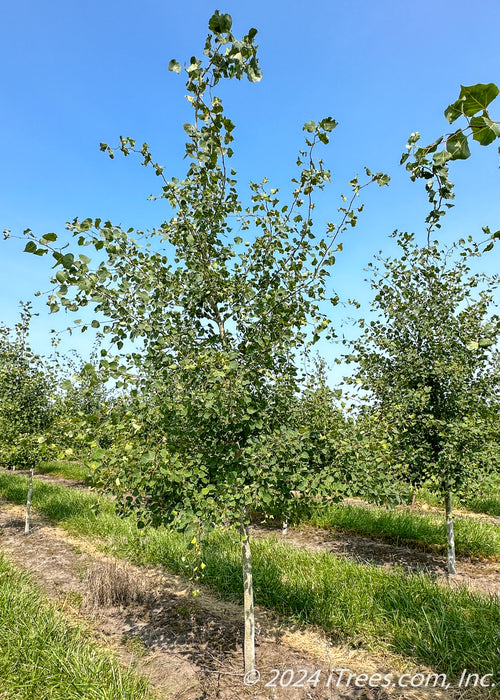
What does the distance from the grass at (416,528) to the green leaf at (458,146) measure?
27.3ft

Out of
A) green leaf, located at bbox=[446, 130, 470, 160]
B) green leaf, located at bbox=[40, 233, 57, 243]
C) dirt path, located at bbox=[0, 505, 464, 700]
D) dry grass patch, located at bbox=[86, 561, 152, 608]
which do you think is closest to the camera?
green leaf, located at bbox=[446, 130, 470, 160]

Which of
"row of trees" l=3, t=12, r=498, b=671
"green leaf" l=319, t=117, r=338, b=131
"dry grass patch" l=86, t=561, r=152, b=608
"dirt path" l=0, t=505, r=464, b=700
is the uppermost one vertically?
"green leaf" l=319, t=117, r=338, b=131

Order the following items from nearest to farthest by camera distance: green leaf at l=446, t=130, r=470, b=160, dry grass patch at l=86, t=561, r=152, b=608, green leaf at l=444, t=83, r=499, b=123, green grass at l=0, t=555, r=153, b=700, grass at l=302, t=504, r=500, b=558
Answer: green leaf at l=444, t=83, r=499, b=123, green leaf at l=446, t=130, r=470, b=160, green grass at l=0, t=555, r=153, b=700, dry grass patch at l=86, t=561, r=152, b=608, grass at l=302, t=504, r=500, b=558

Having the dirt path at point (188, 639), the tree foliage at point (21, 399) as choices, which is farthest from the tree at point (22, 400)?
the dirt path at point (188, 639)

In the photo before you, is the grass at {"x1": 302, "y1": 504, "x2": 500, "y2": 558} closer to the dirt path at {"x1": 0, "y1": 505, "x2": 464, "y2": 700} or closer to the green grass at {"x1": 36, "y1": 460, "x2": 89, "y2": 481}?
the dirt path at {"x1": 0, "y1": 505, "x2": 464, "y2": 700}

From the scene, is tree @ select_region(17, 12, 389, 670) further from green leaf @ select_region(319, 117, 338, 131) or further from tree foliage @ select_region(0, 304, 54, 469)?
tree foliage @ select_region(0, 304, 54, 469)

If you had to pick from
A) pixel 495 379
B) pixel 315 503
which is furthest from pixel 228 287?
pixel 495 379

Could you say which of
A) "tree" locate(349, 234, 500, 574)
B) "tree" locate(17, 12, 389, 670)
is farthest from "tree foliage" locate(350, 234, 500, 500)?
"tree" locate(17, 12, 389, 670)

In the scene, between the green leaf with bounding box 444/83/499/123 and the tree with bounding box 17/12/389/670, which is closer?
the green leaf with bounding box 444/83/499/123

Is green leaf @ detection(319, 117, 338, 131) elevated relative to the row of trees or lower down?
elevated

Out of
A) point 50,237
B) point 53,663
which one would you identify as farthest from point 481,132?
point 53,663

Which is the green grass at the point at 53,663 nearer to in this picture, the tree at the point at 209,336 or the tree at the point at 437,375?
the tree at the point at 209,336

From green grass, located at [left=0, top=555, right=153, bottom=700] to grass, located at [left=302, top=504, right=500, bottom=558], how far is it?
4.90 m

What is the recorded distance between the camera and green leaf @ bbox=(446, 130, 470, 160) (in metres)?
1.28
